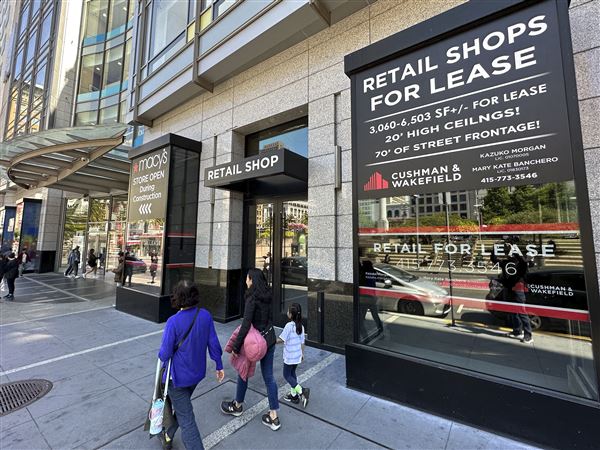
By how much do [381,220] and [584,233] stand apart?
81.2 inches

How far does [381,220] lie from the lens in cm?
402

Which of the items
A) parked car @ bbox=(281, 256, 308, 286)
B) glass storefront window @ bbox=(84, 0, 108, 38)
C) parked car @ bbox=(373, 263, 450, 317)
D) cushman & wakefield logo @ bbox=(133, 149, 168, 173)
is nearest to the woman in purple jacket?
parked car @ bbox=(373, 263, 450, 317)

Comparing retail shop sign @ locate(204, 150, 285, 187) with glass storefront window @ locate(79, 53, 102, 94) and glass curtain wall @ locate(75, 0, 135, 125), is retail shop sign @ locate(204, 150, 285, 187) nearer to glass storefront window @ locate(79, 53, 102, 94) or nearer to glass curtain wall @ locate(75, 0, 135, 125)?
glass curtain wall @ locate(75, 0, 135, 125)

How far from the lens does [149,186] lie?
8.00 metres

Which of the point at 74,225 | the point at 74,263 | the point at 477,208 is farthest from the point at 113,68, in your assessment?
the point at 477,208

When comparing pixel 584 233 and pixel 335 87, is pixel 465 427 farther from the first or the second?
pixel 335 87

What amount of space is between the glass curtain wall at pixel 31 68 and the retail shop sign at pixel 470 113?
24246 millimetres

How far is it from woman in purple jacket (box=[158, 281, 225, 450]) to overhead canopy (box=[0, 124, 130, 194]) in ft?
27.3

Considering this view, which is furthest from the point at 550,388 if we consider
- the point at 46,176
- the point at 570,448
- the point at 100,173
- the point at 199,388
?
the point at 46,176

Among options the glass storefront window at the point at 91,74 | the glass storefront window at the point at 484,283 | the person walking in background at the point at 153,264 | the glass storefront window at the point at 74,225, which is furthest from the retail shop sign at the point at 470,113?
the glass storefront window at the point at 91,74

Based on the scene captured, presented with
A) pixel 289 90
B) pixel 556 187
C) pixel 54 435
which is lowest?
pixel 54 435

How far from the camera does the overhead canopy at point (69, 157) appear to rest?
337 inches

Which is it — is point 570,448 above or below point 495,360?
below

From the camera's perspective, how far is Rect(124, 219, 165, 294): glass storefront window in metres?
7.49
